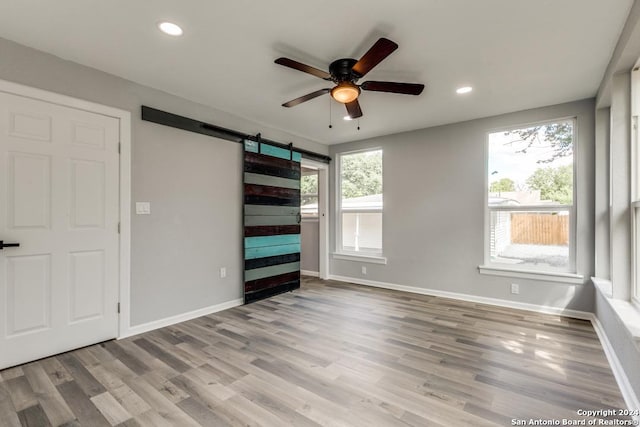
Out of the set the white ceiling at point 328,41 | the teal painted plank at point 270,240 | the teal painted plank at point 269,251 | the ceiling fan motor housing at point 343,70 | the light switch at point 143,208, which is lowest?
the teal painted plank at point 269,251

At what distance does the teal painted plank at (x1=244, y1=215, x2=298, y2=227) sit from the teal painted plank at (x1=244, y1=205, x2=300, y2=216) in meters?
0.05

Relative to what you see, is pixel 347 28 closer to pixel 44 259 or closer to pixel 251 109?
pixel 251 109

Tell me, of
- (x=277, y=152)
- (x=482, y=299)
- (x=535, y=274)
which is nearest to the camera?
(x=535, y=274)

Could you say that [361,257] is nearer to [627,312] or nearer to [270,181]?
[270,181]

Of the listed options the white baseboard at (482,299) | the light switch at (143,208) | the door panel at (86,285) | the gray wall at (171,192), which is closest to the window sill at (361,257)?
the white baseboard at (482,299)

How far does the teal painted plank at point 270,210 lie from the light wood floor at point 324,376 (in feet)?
4.67

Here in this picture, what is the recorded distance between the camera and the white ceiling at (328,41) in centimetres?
197

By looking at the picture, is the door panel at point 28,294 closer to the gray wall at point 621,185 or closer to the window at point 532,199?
the gray wall at point 621,185

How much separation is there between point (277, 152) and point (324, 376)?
3.18 meters

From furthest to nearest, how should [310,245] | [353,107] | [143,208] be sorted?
[310,245] < [143,208] < [353,107]

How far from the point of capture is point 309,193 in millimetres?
6234

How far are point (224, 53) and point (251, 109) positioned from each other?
1.29 metres

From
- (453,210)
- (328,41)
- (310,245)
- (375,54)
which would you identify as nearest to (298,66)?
(328,41)

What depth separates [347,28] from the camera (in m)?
2.16
